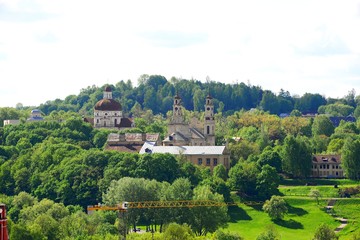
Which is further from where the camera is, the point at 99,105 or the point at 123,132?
the point at 99,105

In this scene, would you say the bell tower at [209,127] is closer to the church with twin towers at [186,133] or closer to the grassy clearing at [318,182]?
the church with twin towers at [186,133]

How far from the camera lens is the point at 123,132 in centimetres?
15038

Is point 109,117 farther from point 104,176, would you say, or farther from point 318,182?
point 104,176

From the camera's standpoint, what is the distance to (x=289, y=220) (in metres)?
113

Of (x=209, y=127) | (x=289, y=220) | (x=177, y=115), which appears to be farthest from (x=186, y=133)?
(x=289, y=220)

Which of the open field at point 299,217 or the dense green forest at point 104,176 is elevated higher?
the dense green forest at point 104,176

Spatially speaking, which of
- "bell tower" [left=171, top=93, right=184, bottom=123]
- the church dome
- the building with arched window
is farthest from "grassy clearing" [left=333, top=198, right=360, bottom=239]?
the church dome

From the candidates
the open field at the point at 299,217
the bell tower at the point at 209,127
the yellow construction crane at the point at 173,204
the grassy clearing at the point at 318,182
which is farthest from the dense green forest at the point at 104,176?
the open field at the point at 299,217

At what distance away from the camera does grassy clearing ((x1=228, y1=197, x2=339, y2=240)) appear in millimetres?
107938

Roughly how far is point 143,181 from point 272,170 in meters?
20.6

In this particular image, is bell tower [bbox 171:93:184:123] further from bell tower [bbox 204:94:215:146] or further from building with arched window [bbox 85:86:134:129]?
building with arched window [bbox 85:86:134:129]

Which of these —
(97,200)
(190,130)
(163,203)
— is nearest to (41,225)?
(163,203)

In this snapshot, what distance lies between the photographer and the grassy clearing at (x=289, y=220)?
107938mm

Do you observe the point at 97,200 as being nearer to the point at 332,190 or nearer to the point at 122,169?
the point at 122,169
